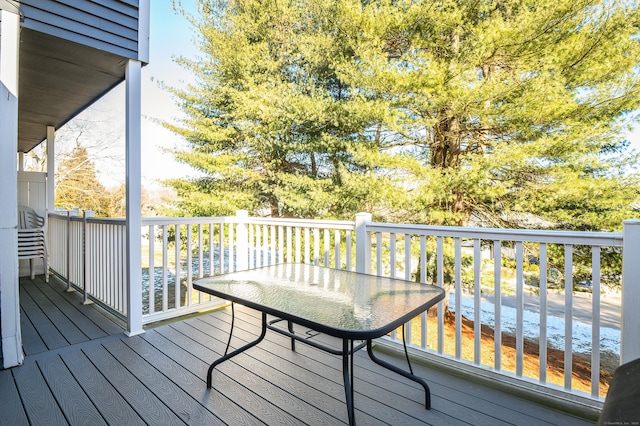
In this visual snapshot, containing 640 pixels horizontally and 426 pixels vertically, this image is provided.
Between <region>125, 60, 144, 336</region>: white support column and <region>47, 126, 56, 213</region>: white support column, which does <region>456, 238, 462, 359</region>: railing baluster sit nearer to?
<region>125, 60, 144, 336</region>: white support column

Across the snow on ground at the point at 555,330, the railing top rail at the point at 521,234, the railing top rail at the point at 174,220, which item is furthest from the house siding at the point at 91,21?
the snow on ground at the point at 555,330

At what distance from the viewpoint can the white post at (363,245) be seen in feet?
9.07

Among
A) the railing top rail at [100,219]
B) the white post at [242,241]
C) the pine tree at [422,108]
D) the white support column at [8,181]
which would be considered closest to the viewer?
the white support column at [8,181]

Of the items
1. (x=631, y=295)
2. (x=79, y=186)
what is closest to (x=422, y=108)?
(x=631, y=295)

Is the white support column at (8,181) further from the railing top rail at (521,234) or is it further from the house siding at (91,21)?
the railing top rail at (521,234)

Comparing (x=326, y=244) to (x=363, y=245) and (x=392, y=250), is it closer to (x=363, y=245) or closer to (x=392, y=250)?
(x=363, y=245)

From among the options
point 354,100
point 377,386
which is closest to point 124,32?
point 377,386

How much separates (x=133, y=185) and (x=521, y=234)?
297 centimetres

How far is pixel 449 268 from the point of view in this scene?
6.68 meters

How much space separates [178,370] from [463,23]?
7130 mm

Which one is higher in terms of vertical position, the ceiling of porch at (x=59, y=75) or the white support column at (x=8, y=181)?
the ceiling of porch at (x=59, y=75)

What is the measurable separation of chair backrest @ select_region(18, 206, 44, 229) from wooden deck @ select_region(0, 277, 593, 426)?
287 centimetres

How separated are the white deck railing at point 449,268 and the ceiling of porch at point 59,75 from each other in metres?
1.41

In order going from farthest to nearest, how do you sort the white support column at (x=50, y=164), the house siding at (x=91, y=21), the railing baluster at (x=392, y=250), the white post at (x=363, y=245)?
1. the white support column at (x=50, y=164)
2. the white post at (x=363, y=245)
3. the railing baluster at (x=392, y=250)
4. the house siding at (x=91, y=21)
